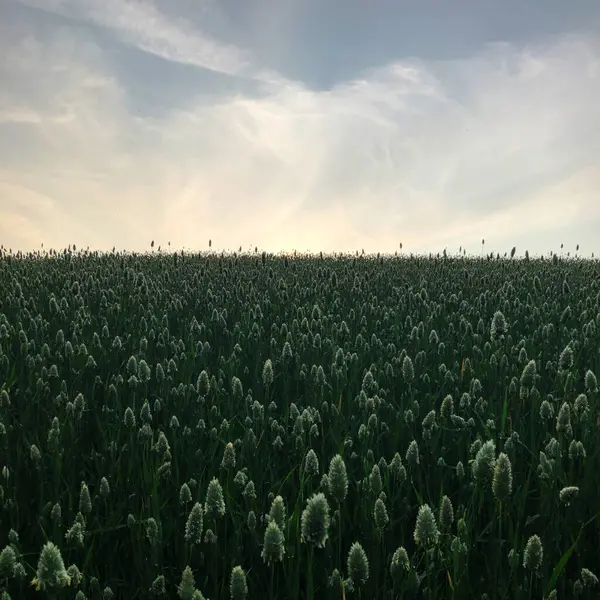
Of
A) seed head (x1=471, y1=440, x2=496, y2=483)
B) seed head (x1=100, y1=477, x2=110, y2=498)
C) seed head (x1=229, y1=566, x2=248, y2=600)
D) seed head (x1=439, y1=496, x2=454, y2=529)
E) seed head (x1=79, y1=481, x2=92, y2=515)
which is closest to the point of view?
seed head (x1=229, y1=566, x2=248, y2=600)

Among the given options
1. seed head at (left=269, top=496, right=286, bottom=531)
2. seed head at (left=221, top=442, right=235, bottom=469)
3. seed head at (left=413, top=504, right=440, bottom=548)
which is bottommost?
seed head at (left=413, top=504, right=440, bottom=548)

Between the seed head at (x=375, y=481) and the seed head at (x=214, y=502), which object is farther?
the seed head at (x=375, y=481)

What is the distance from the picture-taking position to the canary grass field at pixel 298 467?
2.70m

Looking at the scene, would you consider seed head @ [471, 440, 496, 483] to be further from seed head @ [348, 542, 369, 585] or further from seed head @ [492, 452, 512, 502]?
seed head @ [348, 542, 369, 585]

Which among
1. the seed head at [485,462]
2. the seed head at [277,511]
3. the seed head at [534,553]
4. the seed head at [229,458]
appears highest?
the seed head at [485,462]

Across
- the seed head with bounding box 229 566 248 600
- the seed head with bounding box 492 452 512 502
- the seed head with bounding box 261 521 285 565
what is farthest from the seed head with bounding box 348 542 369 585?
the seed head with bounding box 492 452 512 502

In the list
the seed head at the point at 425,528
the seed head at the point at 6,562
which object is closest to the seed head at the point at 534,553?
the seed head at the point at 425,528

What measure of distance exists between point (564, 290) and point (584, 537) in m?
7.61

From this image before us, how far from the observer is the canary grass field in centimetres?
270

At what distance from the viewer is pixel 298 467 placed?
381cm

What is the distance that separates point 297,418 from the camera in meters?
3.94

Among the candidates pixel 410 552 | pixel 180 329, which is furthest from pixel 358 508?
pixel 180 329

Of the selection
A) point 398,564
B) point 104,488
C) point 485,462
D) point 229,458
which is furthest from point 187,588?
point 485,462

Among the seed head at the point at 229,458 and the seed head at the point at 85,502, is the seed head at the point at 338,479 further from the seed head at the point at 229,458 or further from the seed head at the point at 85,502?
the seed head at the point at 85,502
